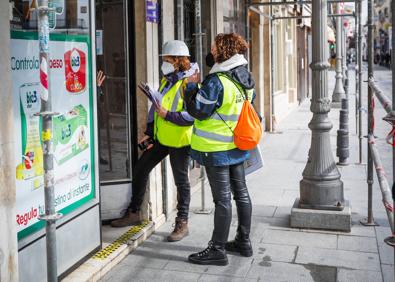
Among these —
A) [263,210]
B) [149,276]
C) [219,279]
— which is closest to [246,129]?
[219,279]

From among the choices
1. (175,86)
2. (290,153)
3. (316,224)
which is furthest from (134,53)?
(290,153)

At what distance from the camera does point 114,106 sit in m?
5.80

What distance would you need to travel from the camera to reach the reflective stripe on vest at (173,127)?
5035 millimetres

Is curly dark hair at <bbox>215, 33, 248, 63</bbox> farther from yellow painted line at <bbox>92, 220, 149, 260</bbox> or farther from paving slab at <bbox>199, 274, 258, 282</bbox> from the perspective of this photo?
yellow painted line at <bbox>92, 220, 149, 260</bbox>

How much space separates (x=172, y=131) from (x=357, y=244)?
197cm

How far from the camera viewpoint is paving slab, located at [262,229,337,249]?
5.25m

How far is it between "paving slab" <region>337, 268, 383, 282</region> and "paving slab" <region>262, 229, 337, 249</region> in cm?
60

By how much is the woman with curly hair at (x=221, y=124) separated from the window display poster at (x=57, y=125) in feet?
2.76

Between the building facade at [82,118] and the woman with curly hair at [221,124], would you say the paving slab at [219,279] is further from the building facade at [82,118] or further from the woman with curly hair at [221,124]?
the building facade at [82,118]

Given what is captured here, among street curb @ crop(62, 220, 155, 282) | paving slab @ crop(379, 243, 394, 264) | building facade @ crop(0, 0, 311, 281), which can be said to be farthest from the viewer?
paving slab @ crop(379, 243, 394, 264)

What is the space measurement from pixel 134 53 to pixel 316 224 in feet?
7.99

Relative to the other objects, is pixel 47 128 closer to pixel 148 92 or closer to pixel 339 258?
pixel 148 92

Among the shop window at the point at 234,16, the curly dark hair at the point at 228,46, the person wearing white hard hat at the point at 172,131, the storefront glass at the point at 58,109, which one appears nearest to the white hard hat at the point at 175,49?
the person wearing white hard hat at the point at 172,131

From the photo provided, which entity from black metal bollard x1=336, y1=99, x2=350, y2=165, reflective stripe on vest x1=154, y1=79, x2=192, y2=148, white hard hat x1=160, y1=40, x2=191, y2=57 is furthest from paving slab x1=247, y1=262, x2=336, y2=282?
black metal bollard x1=336, y1=99, x2=350, y2=165
